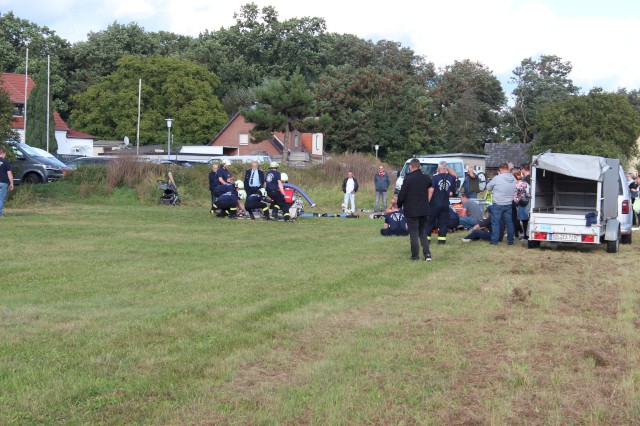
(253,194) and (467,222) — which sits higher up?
(253,194)

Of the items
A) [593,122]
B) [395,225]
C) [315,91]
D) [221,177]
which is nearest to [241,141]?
[315,91]

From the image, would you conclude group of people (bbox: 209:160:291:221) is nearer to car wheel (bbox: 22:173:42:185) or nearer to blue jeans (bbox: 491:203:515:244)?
blue jeans (bbox: 491:203:515:244)

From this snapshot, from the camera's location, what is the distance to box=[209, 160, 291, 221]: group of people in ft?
74.8

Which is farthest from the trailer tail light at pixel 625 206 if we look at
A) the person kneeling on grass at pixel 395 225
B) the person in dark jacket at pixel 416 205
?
the person in dark jacket at pixel 416 205

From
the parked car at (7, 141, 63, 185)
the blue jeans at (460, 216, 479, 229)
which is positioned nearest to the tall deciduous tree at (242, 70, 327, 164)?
the parked car at (7, 141, 63, 185)

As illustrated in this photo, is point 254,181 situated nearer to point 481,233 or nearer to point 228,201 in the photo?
point 228,201

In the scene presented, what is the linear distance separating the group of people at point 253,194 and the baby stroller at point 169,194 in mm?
6092

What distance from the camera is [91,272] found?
456 inches

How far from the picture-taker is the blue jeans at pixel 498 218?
18.0m

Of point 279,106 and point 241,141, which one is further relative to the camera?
point 241,141

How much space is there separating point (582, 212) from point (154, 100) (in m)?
60.4

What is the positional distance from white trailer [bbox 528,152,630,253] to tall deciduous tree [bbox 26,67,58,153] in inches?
1968

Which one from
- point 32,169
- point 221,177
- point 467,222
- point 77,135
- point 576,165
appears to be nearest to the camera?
point 576,165

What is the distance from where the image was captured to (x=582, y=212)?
18.7 meters
